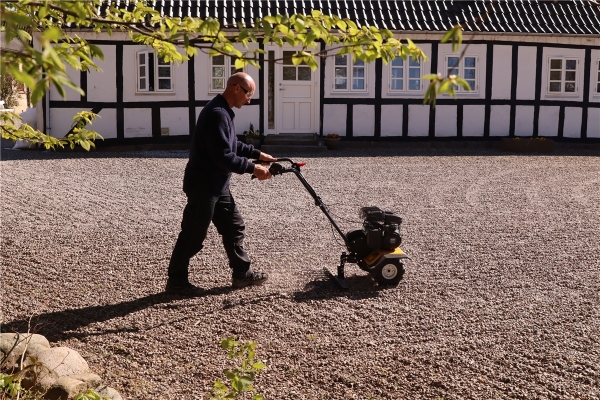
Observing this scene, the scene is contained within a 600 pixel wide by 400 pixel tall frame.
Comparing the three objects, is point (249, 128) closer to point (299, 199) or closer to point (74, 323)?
point (299, 199)

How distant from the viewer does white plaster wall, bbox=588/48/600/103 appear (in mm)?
A: 18844

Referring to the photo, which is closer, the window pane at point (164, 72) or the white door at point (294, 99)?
the window pane at point (164, 72)

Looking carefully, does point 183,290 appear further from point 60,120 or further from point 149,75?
point 149,75

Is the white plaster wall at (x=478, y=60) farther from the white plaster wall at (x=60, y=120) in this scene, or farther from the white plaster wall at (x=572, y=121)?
the white plaster wall at (x=60, y=120)

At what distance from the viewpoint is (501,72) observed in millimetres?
18453

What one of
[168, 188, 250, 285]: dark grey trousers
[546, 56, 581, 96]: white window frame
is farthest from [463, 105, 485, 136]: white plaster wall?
[168, 188, 250, 285]: dark grey trousers

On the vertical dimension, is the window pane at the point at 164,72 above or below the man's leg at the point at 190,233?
above

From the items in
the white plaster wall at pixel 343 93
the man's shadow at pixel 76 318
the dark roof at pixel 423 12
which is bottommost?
the man's shadow at pixel 76 318

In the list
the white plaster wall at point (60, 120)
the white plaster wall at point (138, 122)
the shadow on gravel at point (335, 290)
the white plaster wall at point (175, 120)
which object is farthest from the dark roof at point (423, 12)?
the shadow on gravel at point (335, 290)

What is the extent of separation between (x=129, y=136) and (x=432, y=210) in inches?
346

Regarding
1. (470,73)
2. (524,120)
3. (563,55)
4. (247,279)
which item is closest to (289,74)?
(470,73)

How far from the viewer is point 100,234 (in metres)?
8.78

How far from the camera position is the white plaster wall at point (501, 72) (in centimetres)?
1836

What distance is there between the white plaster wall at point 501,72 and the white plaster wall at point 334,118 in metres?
3.47
